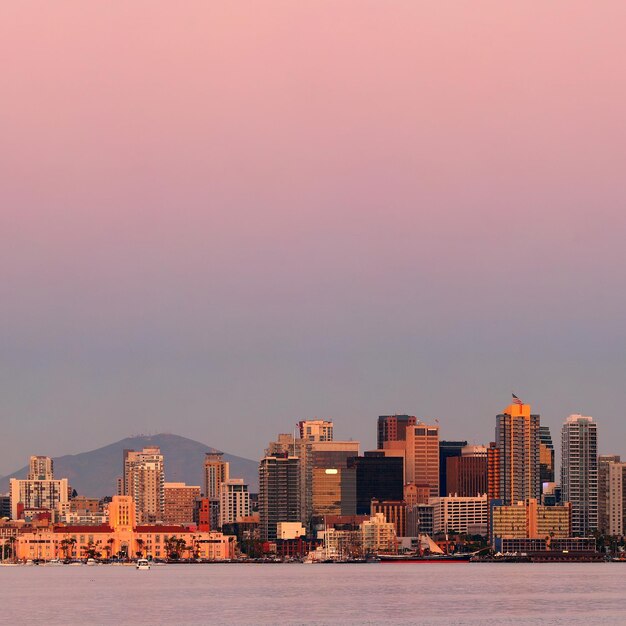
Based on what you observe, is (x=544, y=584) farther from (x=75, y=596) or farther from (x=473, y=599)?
(x=75, y=596)

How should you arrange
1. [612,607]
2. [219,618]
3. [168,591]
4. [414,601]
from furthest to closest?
[168,591] < [414,601] < [612,607] < [219,618]

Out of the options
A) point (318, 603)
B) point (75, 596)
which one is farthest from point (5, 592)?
point (318, 603)

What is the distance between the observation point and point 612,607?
137 m

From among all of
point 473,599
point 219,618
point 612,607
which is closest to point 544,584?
point 473,599

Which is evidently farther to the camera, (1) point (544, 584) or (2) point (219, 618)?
(1) point (544, 584)

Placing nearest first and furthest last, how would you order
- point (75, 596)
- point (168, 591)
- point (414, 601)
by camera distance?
1. point (414, 601)
2. point (75, 596)
3. point (168, 591)

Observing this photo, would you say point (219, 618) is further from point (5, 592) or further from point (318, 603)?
point (5, 592)

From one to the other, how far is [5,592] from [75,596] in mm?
15120

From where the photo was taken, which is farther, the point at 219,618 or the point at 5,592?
the point at 5,592

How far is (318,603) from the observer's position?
143m

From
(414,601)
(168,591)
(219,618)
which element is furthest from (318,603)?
(168,591)

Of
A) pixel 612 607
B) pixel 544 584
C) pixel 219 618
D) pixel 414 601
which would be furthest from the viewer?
pixel 544 584

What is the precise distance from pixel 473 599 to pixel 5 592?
174 feet

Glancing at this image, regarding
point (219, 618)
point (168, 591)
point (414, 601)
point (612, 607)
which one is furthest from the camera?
point (168, 591)
